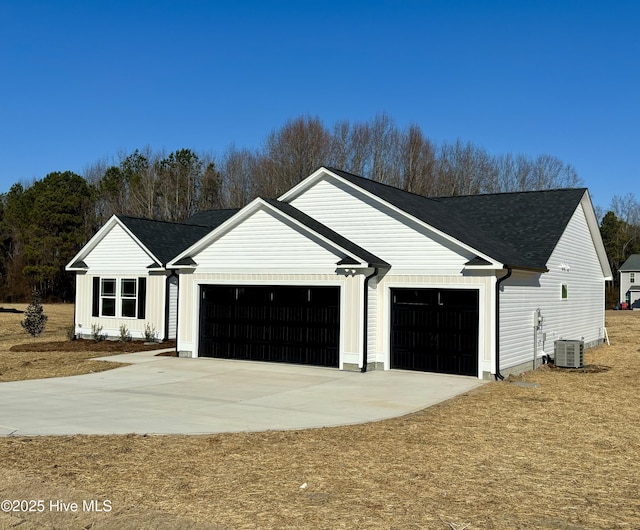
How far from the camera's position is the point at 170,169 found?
204 feet

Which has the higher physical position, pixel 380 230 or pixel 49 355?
pixel 380 230

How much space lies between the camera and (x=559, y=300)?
788 inches

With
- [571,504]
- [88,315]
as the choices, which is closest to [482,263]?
[571,504]

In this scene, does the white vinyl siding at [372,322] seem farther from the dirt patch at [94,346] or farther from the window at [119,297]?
the window at [119,297]

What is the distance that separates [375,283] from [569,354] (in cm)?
577

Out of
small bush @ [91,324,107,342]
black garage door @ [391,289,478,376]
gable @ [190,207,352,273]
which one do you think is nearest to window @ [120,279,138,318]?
small bush @ [91,324,107,342]

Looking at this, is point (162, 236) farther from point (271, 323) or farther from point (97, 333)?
point (271, 323)

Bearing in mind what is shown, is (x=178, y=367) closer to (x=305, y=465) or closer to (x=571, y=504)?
(x=305, y=465)

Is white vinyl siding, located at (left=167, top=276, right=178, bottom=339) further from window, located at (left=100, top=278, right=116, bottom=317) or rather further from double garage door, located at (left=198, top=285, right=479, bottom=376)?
double garage door, located at (left=198, top=285, right=479, bottom=376)

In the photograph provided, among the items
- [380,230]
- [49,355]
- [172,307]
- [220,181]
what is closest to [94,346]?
[49,355]

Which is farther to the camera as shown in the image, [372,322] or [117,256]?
[117,256]

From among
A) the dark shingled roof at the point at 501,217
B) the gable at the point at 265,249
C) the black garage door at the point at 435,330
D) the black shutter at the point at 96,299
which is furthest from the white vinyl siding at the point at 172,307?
the black garage door at the point at 435,330

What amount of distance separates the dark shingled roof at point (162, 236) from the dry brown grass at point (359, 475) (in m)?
15.6

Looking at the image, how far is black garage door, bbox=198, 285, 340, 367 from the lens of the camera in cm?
1708
